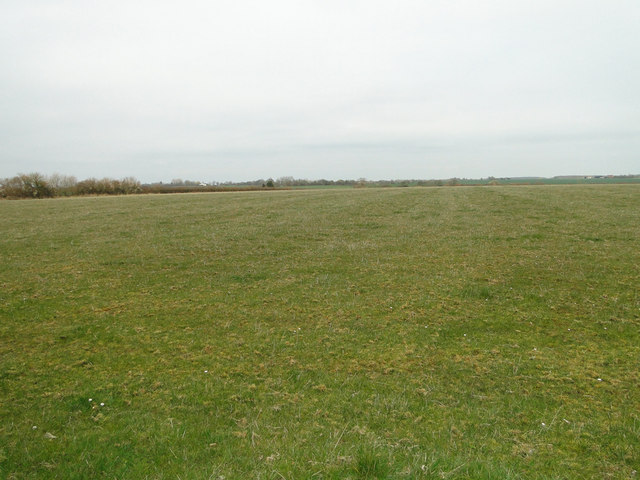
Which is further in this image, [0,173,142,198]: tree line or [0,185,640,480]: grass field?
[0,173,142,198]: tree line

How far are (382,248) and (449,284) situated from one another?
473 cm

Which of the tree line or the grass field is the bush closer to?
the tree line

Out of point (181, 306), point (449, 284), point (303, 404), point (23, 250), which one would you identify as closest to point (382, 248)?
point (449, 284)

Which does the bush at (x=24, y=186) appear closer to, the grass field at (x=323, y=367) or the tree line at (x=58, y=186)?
the tree line at (x=58, y=186)

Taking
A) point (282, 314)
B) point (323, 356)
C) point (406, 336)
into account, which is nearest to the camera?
point (323, 356)

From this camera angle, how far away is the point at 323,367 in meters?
5.36

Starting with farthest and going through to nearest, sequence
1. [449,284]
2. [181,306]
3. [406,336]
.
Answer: [449,284], [181,306], [406,336]

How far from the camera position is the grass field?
354cm

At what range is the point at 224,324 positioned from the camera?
275 inches

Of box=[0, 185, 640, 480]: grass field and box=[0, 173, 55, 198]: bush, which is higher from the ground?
box=[0, 173, 55, 198]: bush

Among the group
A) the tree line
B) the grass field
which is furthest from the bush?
the grass field

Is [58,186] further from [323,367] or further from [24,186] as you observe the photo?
[323,367]

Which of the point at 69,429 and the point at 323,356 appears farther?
the point at 323,356

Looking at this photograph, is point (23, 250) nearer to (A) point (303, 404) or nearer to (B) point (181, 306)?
(B) point (181, 306)
